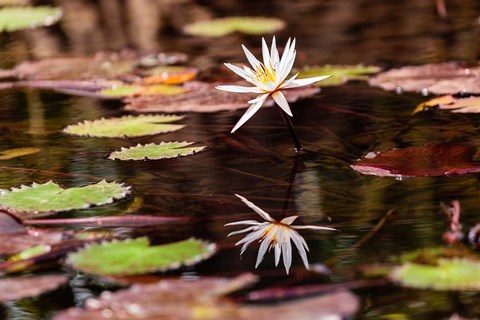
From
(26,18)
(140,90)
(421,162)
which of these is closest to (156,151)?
(421,162)

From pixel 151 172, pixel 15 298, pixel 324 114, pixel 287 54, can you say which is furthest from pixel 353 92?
pixel 15 298

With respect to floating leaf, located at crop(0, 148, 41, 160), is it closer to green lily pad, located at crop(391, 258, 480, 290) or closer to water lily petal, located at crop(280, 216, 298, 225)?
water lily petal, located at crop(280, 216, 298, 225)

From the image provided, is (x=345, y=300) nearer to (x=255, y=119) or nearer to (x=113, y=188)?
(x=113, y=188)

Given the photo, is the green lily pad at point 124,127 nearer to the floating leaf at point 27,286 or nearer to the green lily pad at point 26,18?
the floating leaf at point 27,286

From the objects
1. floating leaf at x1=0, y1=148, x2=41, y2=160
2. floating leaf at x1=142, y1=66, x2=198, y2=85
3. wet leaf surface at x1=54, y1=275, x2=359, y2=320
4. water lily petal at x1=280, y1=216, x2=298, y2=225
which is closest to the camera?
wet leaf surface at x1=54, y1=275, x2=359, y2=320

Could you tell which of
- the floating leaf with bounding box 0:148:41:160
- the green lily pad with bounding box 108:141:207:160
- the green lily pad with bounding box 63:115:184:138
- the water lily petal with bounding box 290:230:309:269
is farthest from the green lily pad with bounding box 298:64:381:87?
the water lily petal with bounding box 290:230:309:269
